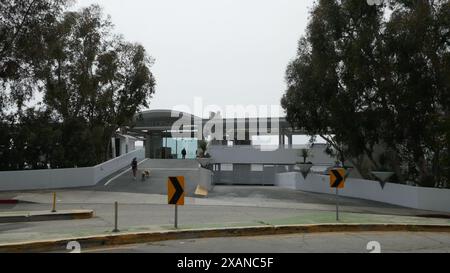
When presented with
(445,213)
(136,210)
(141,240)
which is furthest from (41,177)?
(445,213)

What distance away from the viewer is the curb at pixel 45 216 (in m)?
15.2

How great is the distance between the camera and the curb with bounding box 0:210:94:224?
15.2 meters

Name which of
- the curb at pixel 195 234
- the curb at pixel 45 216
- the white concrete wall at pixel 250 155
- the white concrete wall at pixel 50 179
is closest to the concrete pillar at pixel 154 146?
the white concrete wall at pixel 250 155

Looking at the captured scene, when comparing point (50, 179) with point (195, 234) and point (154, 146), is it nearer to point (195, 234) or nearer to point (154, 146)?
point (195, 234)

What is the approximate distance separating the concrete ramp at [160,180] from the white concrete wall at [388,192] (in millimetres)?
8221

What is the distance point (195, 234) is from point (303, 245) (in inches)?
107

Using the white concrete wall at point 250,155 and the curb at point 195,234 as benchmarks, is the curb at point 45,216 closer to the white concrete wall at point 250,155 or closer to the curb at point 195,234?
the curb at point 195,234

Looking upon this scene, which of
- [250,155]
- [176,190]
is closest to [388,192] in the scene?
[176,190]

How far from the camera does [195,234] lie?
11797 millimetres

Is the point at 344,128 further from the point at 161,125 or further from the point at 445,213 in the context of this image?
the point at 161,125

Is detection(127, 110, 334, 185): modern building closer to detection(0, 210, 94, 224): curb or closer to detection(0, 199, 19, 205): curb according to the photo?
detection(0, 199, 19, 205): curb

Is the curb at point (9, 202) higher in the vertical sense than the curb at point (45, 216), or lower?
lower

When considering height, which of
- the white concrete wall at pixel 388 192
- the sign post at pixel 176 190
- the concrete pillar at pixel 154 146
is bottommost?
the white concrete wall at pixel 388 192
